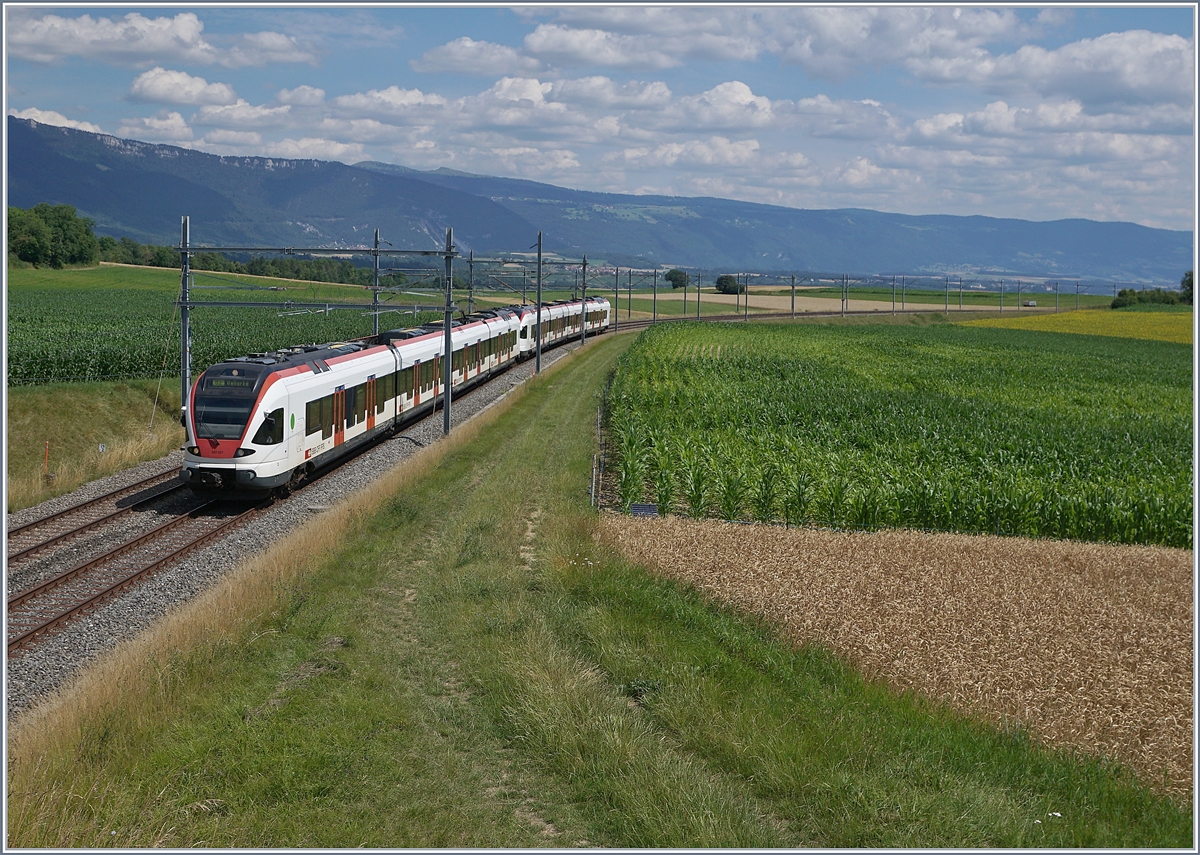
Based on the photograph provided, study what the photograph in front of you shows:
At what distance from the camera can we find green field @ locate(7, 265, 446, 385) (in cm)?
4038

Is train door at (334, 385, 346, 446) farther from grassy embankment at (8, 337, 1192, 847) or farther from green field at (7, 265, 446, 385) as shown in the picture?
grassy embankment at (8, 337, 1192, 847)

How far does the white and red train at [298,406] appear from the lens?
23.2m

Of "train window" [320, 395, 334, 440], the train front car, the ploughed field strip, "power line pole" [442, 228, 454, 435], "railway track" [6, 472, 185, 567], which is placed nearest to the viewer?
the ploughed field strip

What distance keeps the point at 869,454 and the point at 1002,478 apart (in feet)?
13.9

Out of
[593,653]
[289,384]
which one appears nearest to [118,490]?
[289,384]

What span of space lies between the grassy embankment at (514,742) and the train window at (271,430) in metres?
7.26

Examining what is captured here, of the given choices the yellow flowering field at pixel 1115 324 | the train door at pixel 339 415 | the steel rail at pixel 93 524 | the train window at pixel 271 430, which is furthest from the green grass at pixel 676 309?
the train window at pixel 271 430

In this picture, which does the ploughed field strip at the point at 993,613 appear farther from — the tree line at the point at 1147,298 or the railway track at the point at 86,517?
the tree line at the point at 1147,298

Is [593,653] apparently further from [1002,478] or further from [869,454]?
[869,454]

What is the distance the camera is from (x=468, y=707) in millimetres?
12102

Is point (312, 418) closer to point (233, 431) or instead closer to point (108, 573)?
point (233, 431)

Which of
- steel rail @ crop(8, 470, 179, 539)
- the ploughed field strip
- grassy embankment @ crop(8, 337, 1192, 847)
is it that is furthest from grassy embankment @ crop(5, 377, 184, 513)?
the ploughed field strip

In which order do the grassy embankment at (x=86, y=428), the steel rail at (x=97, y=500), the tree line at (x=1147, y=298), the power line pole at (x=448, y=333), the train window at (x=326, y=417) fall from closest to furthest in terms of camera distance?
the steel rail at (x=97, y=500) < the train window at (x=326, y=417) < the grassy embankment at (x=86, y=428) < the power line pole at (x=448, y=333) < the tree line at (x=1147, y=298)

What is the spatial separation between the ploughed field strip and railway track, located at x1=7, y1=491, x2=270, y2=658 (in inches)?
332
